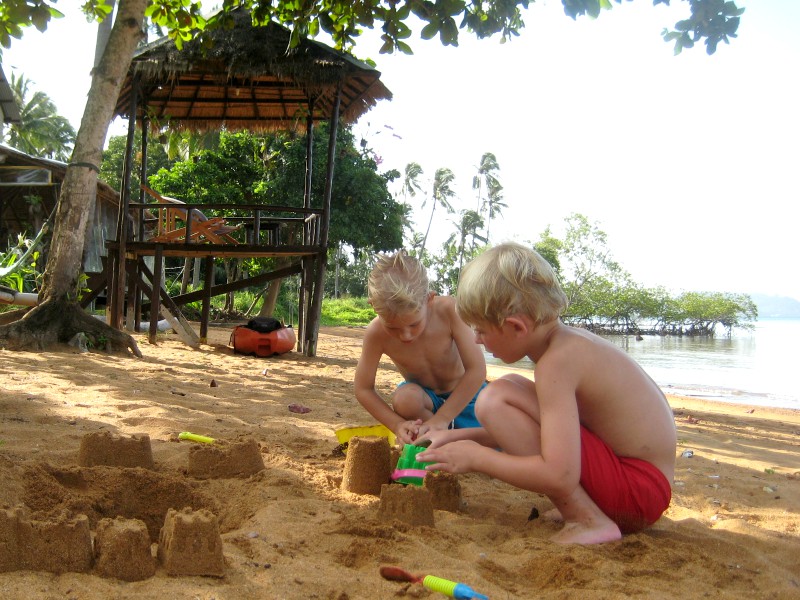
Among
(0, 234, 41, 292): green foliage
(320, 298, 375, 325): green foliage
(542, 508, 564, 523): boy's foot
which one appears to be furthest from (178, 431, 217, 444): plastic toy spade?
(320, 298, 375, 325): green foliage

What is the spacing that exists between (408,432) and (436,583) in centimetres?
114

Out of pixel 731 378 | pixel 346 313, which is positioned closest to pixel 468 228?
pixel 346 313

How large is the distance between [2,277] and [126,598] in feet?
28.0

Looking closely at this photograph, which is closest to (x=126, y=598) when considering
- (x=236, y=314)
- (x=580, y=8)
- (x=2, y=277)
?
(x=580, y=8)

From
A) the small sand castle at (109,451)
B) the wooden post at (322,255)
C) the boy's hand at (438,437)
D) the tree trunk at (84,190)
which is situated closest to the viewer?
the boy's hand at (438,437)

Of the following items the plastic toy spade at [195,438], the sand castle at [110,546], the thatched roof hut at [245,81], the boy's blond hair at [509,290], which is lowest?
the plastic toy spade at [195,438]

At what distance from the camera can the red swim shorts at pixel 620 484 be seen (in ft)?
7.06

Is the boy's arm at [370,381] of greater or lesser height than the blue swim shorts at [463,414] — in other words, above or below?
above

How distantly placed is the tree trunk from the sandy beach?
103 inches

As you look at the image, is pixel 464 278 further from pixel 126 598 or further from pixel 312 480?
pixel 126 598

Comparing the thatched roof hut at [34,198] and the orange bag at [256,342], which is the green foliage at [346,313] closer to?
the thatched roof hut at [34,198]

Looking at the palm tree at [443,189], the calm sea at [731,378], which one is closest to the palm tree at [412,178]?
the palm tree at [443,189]

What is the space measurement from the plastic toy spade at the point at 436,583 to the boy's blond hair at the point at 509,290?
0.77m

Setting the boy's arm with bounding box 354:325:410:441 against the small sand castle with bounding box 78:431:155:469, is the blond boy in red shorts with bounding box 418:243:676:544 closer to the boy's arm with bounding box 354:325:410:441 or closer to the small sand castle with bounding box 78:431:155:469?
the boy's arm with bounding box 354:325:410:441
